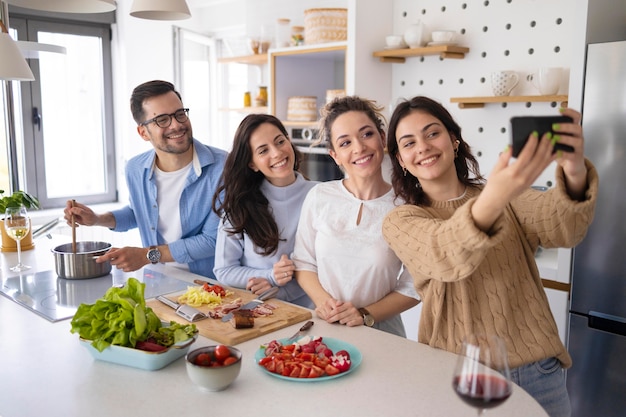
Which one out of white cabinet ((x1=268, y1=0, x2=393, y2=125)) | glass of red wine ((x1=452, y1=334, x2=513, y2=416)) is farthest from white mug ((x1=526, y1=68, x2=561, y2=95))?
glass of red wine ((x1=452, y1=334, x2=513, y2=416))

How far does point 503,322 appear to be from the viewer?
4.95 feet

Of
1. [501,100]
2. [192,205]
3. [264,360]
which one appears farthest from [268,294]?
[501,100]

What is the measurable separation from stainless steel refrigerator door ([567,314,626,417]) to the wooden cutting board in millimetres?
1365

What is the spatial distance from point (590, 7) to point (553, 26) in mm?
479

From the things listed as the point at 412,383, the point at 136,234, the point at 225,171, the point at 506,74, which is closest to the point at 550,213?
the point at 412,383

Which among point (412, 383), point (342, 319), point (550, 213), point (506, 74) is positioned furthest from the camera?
point (506, 74)

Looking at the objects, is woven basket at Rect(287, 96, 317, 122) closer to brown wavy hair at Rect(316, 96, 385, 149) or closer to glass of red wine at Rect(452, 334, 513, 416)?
brown wavy hair at Rect(316, 96, 385, 149)

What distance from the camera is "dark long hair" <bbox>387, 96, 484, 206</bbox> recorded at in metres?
1.65

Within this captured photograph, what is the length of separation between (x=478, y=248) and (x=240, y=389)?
62 cm

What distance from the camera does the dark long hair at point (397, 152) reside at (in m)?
1.65

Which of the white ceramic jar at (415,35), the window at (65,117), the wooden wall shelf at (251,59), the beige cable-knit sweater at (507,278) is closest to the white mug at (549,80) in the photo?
the white ceramic jar at (415,35)

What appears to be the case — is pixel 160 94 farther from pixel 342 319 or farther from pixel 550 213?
pixel 550 213

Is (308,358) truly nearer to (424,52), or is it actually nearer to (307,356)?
(307,356)

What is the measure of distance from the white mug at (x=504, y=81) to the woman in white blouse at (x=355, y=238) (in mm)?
1219
